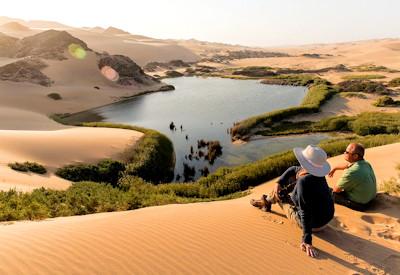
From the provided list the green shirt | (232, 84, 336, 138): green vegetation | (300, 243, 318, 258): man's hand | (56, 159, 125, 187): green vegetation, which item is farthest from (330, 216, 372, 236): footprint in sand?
(232, 84, 336, 138): green vegetation

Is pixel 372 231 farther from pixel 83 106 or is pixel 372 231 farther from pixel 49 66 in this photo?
pixel 49 66

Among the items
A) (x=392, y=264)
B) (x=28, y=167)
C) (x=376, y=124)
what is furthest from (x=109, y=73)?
(x=392, y=264)

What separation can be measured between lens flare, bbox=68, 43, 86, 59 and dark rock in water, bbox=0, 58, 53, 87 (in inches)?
369

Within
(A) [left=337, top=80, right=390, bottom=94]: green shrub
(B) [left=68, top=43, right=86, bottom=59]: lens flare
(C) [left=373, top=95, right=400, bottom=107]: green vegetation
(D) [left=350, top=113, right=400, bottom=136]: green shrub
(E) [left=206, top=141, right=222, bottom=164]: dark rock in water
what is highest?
(B) [left=68, top=43, right=86, bottom=59]: lens flare

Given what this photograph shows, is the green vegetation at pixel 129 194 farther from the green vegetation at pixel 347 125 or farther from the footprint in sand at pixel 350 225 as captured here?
the green vegetation at pixel 347 125

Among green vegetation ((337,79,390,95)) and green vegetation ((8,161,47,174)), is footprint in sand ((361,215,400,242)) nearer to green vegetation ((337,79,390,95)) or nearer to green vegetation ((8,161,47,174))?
green vegetation ((8,161,47,174))

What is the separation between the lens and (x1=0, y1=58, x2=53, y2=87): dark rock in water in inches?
1975

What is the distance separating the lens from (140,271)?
559cm

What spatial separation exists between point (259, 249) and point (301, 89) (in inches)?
2093

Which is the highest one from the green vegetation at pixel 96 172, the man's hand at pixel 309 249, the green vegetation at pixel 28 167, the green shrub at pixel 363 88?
the green shrub at pixel 363 88

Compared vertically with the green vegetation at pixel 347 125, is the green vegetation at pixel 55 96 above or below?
below

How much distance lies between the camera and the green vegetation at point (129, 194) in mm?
9758

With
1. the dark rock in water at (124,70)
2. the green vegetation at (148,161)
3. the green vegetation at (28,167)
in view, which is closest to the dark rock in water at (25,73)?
the dark rock in water at (124,70)

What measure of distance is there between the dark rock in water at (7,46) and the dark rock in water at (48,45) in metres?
1.45
